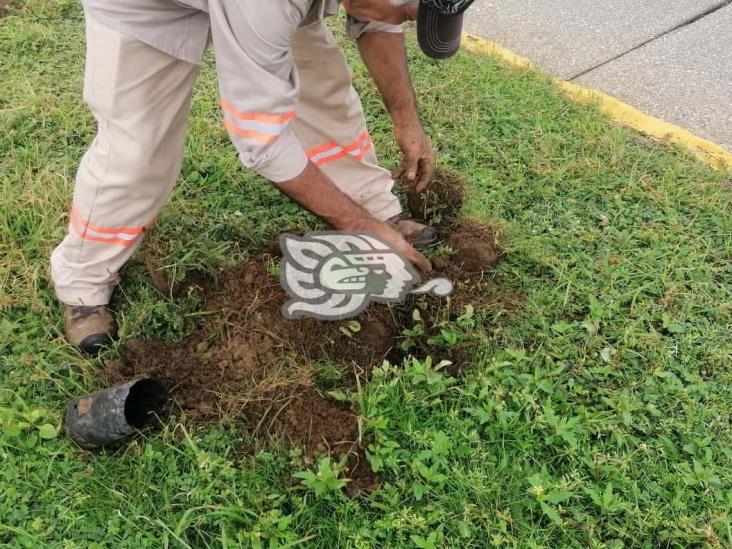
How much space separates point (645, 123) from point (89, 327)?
2.88 meters

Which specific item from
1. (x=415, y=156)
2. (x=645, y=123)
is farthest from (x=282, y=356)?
(x=645, y=123)

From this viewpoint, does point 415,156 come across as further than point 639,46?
No

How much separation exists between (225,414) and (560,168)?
77.2 inches

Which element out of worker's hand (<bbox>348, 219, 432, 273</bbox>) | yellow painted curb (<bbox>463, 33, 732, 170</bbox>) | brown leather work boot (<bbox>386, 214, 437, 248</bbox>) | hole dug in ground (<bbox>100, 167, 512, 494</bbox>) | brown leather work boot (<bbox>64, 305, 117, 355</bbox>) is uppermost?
worker's hand (<bbox>348, 219, 432, 273</bbox>)

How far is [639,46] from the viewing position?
423cm

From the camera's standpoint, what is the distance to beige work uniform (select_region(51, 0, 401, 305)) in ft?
5.79

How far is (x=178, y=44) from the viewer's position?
2072 mm

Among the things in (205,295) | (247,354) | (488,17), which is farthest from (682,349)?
(488,17)

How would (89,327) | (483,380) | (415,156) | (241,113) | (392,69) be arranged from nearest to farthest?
(241,113), (483,380), (89,327), (392,69), (415,156)

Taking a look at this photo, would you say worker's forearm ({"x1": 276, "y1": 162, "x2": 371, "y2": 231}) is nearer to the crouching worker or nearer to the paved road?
the crouching worker

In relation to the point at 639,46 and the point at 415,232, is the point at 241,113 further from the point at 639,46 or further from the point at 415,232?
the point at 639,46

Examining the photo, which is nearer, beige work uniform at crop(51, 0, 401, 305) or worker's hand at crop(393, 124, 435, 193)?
beige work uniform at crop(51, 0, 401, 305)

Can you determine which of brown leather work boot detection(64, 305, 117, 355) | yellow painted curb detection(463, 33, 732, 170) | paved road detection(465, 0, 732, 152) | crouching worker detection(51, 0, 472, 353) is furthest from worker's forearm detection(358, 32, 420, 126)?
paved road detection(465, 0, 732, 152)

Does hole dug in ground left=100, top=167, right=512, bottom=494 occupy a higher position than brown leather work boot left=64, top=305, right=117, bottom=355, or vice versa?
hole dug in ground left=100, top=167, right=512, bottom=494
